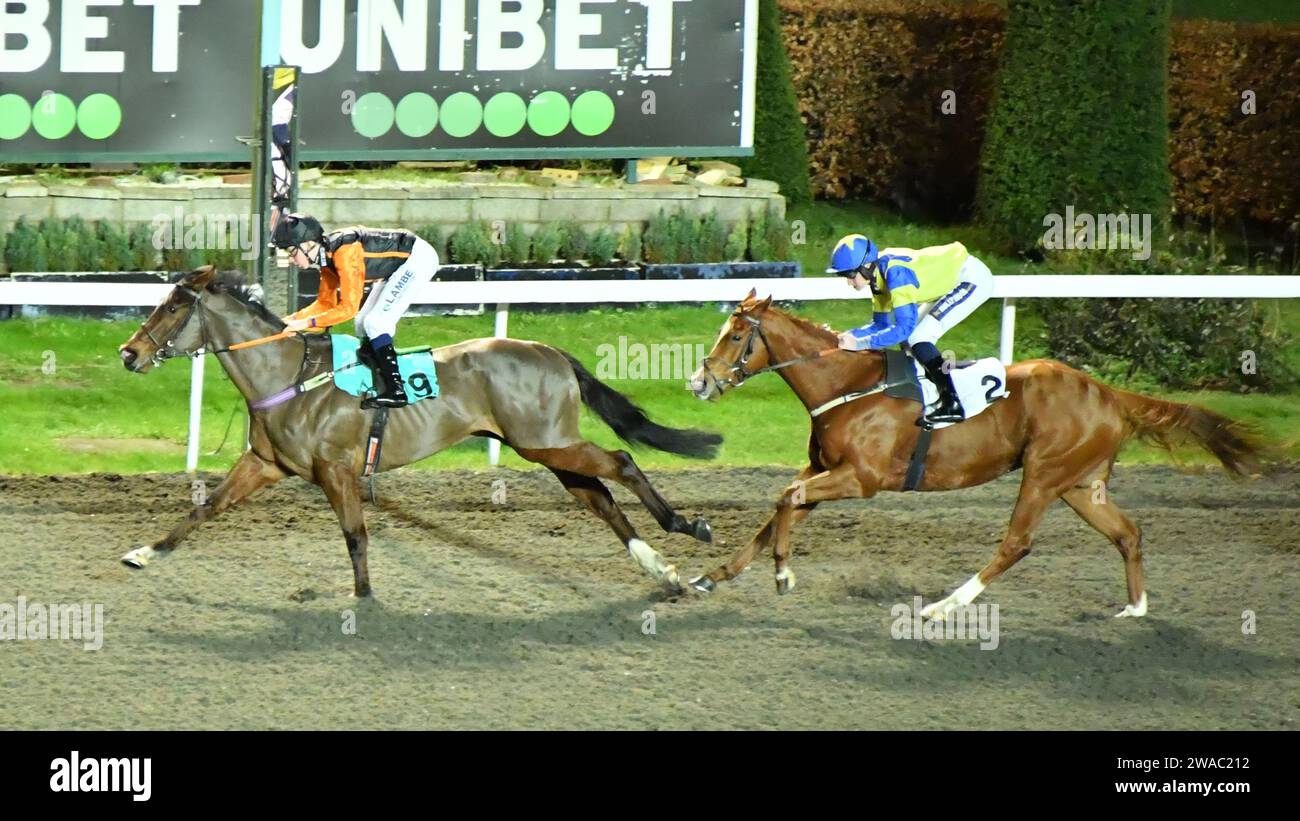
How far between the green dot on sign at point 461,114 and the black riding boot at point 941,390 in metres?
4.42

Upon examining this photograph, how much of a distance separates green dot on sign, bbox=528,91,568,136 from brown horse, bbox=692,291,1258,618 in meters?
3.95

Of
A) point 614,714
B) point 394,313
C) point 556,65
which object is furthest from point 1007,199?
point 614,714

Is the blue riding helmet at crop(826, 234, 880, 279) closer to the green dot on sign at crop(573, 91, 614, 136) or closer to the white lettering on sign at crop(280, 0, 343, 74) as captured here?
the green dot on sign at crop(573, 91, 614, 136)

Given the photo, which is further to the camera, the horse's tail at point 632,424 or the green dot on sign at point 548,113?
the green dot on sign at point 548,113

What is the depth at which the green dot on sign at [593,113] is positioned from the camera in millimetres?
10102

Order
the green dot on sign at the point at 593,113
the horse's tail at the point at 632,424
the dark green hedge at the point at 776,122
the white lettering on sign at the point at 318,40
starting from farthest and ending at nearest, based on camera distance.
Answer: the dark green hedge at the point at 776,122
the green dot on sign at the point at 593,113
the white lettering on sign at the point at 318,40
the horse's tail at the point at 632,424

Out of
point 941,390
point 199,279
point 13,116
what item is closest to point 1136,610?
point 941,390

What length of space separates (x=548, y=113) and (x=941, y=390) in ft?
14.5

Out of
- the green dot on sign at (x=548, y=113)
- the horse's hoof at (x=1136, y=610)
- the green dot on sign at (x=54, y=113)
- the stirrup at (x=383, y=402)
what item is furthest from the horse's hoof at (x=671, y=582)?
the green dot on sign at (x=54, y=113)

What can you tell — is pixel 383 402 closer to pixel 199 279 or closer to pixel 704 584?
pixel 199 279

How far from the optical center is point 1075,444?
6234 millimetres

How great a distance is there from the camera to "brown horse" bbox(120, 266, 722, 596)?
6238 mm

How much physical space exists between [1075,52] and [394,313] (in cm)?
627

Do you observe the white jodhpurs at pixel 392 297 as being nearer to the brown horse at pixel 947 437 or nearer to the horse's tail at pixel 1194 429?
the brown horse at pixel 947 437
